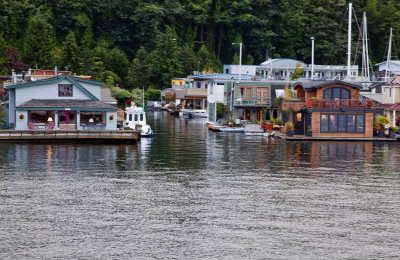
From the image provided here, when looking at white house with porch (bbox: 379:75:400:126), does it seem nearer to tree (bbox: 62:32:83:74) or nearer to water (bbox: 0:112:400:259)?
water (bbox: 0:112:400:259)

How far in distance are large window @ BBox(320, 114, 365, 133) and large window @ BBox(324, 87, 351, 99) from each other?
2.65m

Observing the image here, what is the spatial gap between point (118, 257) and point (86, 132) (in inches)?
1402

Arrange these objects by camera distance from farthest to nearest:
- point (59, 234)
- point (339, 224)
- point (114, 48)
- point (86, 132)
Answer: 1. point (114, 48)
2. point (86, 132)
3. point (339, 224)
4. point (59, 234)

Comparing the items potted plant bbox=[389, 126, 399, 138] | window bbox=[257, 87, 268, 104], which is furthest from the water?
window bbox=[257, 87, 268, 104]

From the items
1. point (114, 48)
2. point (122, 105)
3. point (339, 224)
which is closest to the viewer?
point (339, 224)

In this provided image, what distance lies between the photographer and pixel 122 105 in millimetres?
86000

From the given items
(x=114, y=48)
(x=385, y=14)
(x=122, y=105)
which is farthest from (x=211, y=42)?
(x=122, y=105)

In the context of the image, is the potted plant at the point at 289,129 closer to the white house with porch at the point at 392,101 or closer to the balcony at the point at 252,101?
the white house with porch at the point at 392,101

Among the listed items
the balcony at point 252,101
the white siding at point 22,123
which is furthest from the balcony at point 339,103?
the white siding at point 22,123

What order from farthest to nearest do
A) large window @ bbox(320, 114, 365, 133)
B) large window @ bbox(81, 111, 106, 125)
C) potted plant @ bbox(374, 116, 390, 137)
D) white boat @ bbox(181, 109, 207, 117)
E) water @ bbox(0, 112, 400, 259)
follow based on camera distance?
white boat @ bbox(181, 109, 207, 117), potted plant @ bbox(374, 116, 390, 137), large window @ bbox(320, 114, 365, 133), large window @ bbox(81, 111, 106, 125), water @ bbox(0, 112, 400, 259)

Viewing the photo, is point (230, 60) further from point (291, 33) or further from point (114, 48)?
point (114, 48)

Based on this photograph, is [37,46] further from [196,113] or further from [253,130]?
[253,130]

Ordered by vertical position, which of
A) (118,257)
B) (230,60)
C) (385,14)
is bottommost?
(118,257)

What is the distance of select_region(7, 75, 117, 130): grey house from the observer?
59906mm
